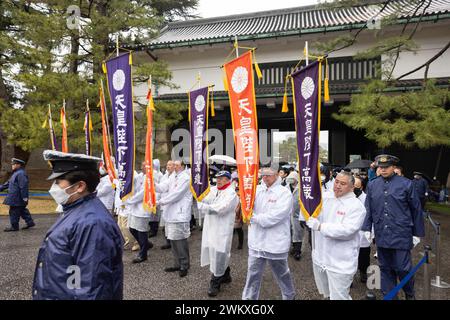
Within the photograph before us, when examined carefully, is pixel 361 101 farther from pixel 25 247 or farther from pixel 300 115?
pixel 25 247

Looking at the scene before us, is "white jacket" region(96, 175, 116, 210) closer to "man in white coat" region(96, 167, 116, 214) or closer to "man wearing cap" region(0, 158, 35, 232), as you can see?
"man in white coat" region(96, 167, 116, 214)

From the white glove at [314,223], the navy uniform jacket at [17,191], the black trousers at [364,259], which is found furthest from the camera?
the navy uniform jacket at [17,191]

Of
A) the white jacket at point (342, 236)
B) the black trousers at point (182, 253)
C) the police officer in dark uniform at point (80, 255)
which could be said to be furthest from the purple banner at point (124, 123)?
the white jacket at point (342, 236)

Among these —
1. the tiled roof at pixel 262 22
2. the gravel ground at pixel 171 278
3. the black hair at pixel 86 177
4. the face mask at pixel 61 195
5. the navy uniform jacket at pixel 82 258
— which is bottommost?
the gravel ground at pixel 171 278

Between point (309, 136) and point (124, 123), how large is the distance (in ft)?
10.5

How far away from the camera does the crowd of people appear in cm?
196

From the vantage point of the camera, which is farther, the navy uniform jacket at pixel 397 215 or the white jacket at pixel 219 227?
the white jacket at pixel 219 227

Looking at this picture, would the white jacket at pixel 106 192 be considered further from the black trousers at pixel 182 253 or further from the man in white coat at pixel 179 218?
the black trousers at pixel 182 253

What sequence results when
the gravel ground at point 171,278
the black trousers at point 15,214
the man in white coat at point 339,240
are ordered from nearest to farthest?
the man in white coat at point 339,240 < the gravel ground at point 171,278 < the black trousers at point 15,214

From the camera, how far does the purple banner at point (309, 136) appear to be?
3566mm

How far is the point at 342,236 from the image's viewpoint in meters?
3.20

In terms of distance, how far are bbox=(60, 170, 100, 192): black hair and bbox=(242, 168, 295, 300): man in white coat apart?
81.8 inches
